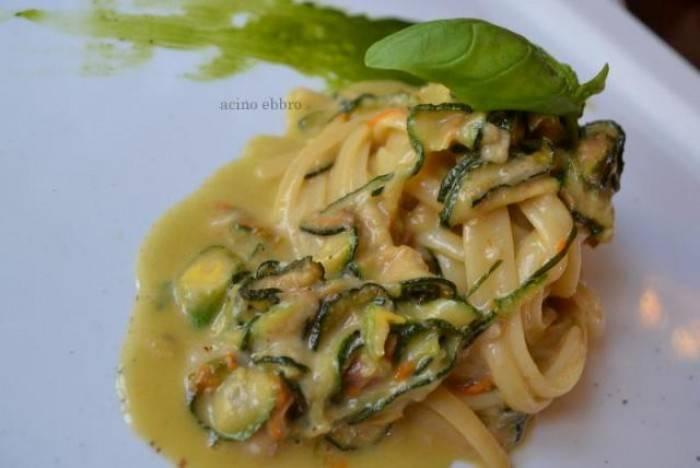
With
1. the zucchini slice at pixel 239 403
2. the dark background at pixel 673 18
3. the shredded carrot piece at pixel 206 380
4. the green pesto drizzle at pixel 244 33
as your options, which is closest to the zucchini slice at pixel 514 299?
the zucchini slice at pixel 239 403

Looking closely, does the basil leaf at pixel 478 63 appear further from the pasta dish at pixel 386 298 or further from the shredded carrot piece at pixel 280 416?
the shredded carrot piece at pixel 280 416

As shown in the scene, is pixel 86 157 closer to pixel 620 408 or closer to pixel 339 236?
pixel 339 236

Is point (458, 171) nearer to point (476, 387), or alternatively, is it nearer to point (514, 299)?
point (514, 299)

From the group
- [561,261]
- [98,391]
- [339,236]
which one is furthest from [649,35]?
[98,391]

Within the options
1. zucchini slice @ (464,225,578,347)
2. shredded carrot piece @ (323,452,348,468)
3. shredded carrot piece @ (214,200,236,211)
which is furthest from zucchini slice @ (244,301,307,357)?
shredded carrot piece @ (214,200,236,211)

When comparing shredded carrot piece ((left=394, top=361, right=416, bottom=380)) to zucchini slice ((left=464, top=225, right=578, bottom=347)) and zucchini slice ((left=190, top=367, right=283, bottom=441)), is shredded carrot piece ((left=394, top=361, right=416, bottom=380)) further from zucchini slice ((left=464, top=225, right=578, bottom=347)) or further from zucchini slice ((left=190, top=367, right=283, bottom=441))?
zucchini slice ((left=190, top=367, right=283, bottom=441))
